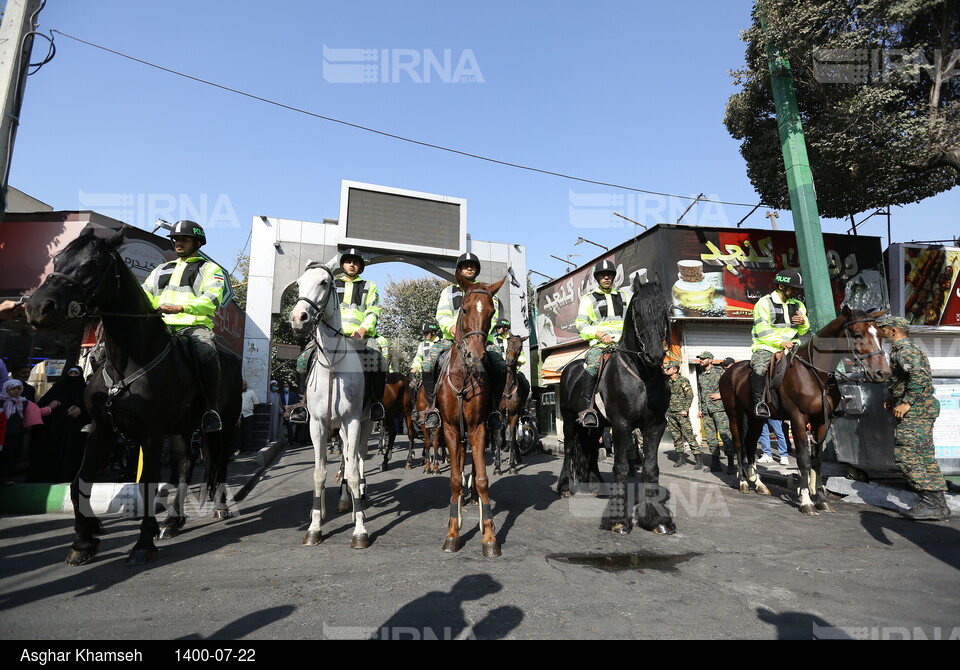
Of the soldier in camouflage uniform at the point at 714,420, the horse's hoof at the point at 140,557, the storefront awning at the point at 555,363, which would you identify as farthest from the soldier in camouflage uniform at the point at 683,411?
the horse's hoof at the point at 140,557

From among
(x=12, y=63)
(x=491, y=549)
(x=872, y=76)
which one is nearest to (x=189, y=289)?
(x=12, y=63)

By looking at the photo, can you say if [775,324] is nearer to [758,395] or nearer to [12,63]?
[758,395]

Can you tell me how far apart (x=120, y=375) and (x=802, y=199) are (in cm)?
1263

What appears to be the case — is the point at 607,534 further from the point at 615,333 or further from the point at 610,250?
the point at 610,250

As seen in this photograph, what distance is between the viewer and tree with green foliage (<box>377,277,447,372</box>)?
117 feet

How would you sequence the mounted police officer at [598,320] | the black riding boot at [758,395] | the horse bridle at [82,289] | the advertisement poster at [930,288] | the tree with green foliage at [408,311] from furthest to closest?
the tree with green foliage at [408,311], the advertisement poster at [930,288], the black riding boot at [758,395], the mounted police officer at [598,320], the horse bridle at [82,289]

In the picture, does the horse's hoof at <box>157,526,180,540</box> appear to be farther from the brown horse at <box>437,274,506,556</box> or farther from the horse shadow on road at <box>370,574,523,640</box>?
the horse shadow on road at <box>370,574,523,640</box>

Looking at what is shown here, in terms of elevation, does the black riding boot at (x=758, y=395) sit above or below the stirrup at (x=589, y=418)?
above

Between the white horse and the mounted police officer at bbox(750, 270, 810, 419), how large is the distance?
20.4 feet

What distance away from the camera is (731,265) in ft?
52.6

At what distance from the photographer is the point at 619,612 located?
127 inches

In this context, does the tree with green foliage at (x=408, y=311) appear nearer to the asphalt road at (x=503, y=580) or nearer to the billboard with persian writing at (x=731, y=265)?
the billboard with persian writing at (x=731, y=265)

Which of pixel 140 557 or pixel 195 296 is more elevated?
pixel 195 296

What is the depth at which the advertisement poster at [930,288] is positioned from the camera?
16125mm
